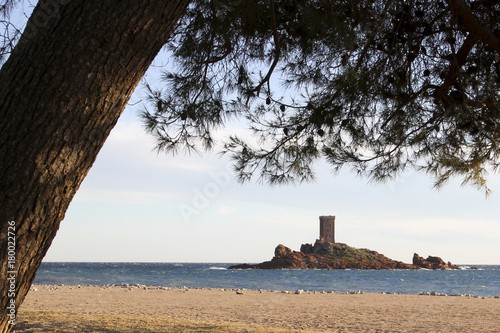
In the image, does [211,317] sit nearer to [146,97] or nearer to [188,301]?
[188,301]

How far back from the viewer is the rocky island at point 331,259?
55594mm

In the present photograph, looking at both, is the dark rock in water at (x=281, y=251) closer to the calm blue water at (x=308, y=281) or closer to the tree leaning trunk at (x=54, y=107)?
the calm blue water at (x=308, y=281)

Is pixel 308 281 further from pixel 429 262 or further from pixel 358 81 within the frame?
pixel 429 262

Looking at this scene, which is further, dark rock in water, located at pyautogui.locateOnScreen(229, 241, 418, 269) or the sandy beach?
dark rock in water, located at pyautogui.locateOnScreen(229, 241, 418, 269)

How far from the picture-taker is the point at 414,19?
4.79 meters

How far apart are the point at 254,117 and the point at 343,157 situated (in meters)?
1.06

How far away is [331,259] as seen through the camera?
189 feet

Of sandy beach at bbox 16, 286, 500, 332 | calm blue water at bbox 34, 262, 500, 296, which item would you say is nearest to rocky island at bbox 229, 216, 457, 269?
calm blue water at bbox 34, 262, 500, 296

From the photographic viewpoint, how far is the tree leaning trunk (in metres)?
1.48

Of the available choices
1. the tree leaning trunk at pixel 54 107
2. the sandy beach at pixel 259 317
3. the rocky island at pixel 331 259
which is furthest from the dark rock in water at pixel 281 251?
the tree leaning trunk at pixel 54 107

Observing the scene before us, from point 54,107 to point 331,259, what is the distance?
58263 mm

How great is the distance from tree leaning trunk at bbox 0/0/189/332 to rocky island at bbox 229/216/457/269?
5461 cm

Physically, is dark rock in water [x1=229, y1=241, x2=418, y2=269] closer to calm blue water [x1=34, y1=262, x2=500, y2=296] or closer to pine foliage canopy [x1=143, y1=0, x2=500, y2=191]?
calm blue water [x1=34, y1=262, x2=500, y2=296]

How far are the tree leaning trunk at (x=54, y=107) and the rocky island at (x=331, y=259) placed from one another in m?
54.6
